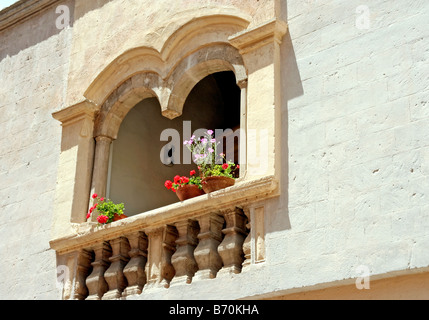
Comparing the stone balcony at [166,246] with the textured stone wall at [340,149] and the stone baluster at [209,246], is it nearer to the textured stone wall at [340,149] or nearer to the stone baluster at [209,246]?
the stone baluster at [209,246]

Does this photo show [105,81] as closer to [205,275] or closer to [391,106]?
[205,275]

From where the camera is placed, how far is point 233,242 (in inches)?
283

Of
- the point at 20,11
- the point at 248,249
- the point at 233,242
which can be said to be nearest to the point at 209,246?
the point at 233,242

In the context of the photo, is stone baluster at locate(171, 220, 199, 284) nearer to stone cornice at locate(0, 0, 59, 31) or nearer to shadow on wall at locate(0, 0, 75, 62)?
shadow on wall at locate(0, 0, 75, 62)

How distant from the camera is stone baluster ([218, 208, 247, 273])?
7.14 meters

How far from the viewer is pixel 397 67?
6727mm

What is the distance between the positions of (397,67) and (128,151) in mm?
3579

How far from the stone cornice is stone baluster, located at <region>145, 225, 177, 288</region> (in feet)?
12.7

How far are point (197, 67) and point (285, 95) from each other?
1.25m

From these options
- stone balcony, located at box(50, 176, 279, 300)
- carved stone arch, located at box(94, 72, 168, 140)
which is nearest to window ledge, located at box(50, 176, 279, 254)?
stone balcony, located at box(50, 176, 279, 300)

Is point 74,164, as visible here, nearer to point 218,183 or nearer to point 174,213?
point 174,213

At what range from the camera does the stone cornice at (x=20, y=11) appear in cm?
1041

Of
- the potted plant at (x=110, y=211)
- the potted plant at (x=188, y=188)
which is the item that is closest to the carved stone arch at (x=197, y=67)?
the potted plant at (x=188, y=188)

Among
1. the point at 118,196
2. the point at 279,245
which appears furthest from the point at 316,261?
the point at 118,196
